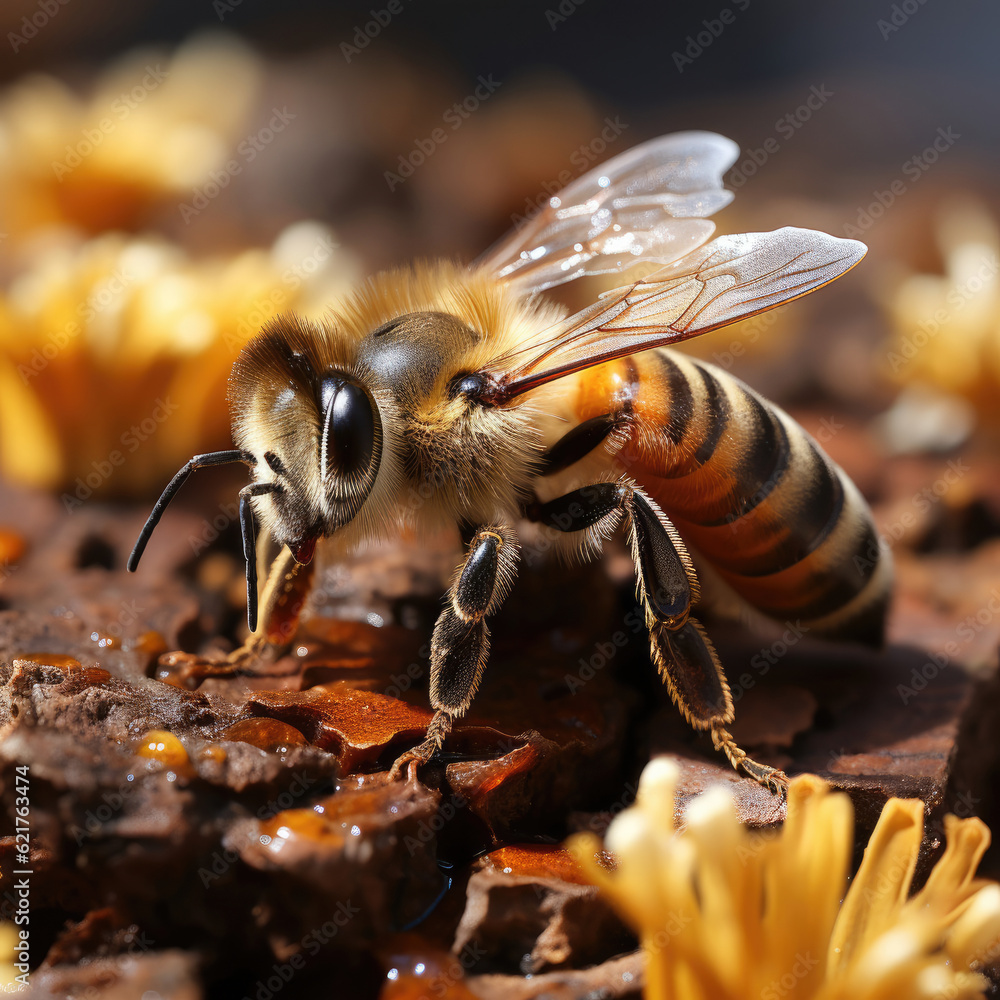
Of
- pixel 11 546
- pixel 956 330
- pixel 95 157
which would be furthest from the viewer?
pixel 95 157

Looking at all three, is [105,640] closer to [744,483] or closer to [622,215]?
[744,483]

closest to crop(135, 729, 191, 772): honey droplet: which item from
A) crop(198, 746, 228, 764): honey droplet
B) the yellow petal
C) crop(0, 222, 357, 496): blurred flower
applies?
crop(198, 746, 228, 764): honey droplet

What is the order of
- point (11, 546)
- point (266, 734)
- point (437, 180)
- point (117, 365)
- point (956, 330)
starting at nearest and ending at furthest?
point (266, 734) → point (11, 546) → point (117, 365) → point (956, 330) → point (437, 180)

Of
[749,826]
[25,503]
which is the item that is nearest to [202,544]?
[25,503]

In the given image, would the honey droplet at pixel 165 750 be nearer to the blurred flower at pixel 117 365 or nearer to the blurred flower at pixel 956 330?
the blurred flower at pixel 117 365

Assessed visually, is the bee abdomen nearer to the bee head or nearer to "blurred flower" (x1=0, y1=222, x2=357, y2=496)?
the bee head

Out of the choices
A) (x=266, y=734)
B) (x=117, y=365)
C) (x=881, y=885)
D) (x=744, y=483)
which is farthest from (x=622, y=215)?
(x=881, y=885)
